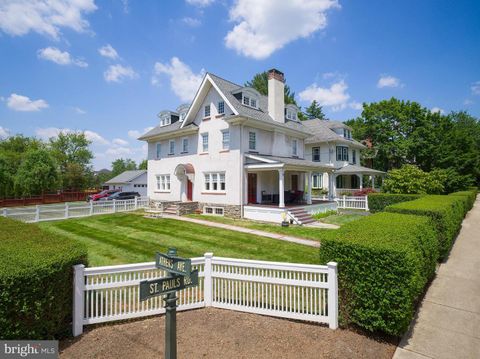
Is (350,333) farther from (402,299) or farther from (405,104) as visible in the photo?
(405,104)

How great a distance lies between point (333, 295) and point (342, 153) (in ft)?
92.0

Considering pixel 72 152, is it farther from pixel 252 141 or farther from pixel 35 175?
pixel 252 141

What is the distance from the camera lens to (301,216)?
17.3 metres

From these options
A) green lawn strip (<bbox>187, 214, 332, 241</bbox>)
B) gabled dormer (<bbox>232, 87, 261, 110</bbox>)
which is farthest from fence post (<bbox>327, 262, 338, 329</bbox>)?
gabled dormer (<bbox>232, 87, 261, 110</bbox>)

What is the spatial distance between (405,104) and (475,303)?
3776cm

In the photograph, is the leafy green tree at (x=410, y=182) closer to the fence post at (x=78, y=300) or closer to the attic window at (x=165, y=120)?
the attic window at (x=165, y=120)

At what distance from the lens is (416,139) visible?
36031 millimetres

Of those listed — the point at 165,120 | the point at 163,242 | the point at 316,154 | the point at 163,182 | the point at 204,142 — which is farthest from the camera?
the point at 316,154

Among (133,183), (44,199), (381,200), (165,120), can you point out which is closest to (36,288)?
(381,200)

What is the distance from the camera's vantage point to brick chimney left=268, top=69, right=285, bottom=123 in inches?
834

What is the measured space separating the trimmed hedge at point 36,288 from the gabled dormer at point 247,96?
16.8m

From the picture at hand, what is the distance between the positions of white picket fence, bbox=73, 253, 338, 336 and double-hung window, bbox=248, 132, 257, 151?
13.7 m

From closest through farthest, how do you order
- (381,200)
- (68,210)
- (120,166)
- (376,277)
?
(376,277), (68,210), (381,200), (120,166)

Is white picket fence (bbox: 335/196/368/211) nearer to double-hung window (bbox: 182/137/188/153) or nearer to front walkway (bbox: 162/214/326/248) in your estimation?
front walkway (bbox: 162/214/326/248)
